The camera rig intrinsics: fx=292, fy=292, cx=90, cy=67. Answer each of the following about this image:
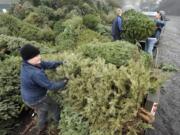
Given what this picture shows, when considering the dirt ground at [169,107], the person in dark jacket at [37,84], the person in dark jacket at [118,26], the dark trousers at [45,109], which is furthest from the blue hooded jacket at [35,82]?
the person in dark jacket at [118,26]

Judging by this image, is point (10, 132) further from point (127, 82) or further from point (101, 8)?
point (101, 8)

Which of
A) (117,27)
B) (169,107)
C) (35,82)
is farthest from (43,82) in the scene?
(117,27)

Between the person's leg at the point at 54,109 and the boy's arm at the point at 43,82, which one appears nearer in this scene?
the boy's arm at the point at 43,82

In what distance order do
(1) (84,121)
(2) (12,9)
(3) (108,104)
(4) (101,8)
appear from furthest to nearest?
(4) (101,8) → (2) (12,9) → (1) (84,121) → (3) (108,104)

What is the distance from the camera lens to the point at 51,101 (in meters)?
5.79

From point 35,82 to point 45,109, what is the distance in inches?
28.3

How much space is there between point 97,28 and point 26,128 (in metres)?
6.69

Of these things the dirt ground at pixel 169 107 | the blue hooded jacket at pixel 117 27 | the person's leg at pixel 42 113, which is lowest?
the dirt ground at pixel 169 107

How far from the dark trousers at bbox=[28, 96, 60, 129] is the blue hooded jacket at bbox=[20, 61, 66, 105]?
12 centimetres

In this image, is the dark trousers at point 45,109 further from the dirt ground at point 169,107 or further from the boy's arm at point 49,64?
the dirt ground at point 169,107

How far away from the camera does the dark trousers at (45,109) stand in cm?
568

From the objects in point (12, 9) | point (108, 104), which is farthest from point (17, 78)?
point (12, 9)

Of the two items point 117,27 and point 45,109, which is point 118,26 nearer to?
point 117,27

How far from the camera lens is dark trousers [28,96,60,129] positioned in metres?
5.68
